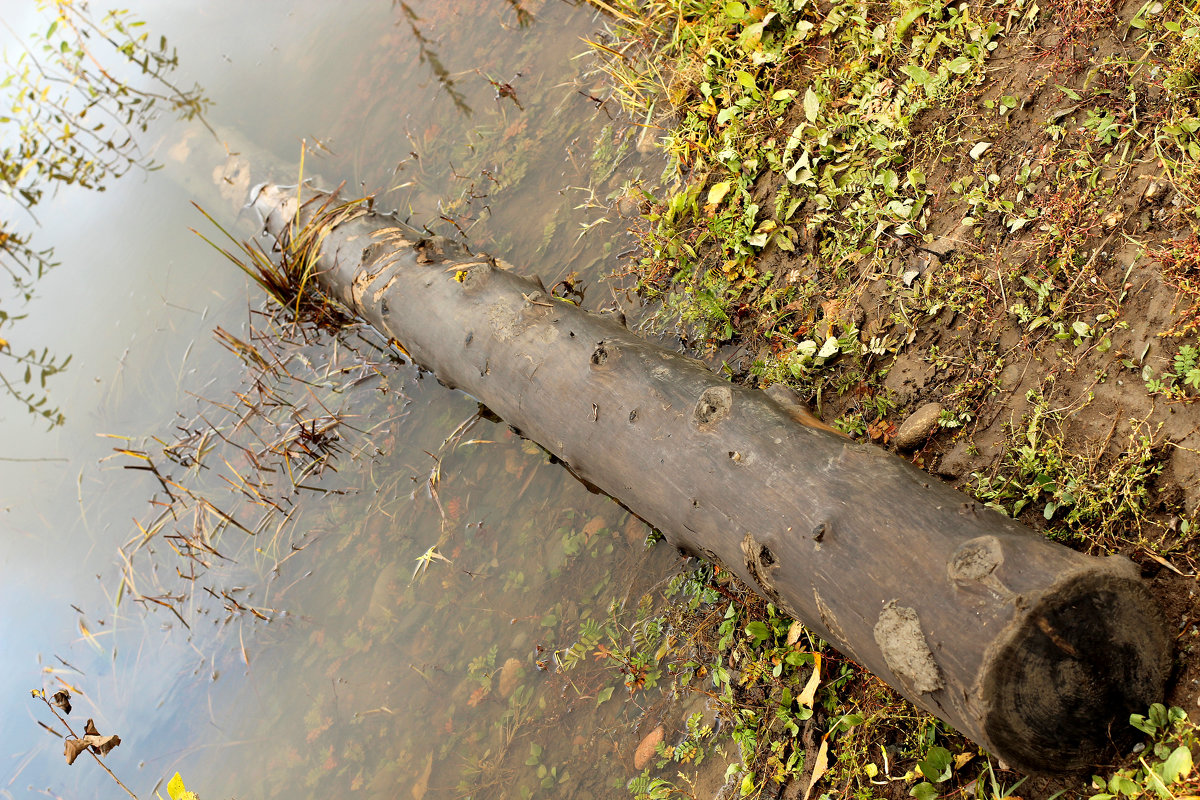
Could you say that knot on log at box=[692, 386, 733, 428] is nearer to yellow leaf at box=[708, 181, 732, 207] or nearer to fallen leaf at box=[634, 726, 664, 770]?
fallen leaf at box=[634, 726, 664, 770]

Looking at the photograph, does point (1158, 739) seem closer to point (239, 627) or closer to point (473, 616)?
point (473, 616)

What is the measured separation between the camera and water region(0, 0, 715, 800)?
10.4 feet

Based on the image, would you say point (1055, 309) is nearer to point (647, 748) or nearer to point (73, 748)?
point (647, 748)

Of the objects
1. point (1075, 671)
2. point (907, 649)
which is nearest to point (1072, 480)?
point (1075, 671)

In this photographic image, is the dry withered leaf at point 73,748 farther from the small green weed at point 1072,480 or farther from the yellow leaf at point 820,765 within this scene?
the small green weed at point 1072,480

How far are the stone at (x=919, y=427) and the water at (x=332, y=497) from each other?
0.98 meters

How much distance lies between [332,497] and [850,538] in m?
2.84

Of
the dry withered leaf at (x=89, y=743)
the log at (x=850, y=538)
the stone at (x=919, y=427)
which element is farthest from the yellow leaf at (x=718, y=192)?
the dry withered leaf at (x=89, y=743)

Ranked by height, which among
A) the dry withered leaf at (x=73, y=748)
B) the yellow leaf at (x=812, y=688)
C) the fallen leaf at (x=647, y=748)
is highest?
the yellow leaf at (x=812, y=688)

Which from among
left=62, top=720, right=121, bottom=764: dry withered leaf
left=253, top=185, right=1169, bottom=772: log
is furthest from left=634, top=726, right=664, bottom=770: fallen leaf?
left=62, top=720, right=121, bottom=764: dry withered leaf

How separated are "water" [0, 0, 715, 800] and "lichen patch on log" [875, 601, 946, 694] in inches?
46.5

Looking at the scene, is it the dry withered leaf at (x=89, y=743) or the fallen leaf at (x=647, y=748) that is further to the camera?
the dry withered leaf at (x=89, y=743)

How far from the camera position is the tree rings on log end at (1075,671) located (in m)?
1.55

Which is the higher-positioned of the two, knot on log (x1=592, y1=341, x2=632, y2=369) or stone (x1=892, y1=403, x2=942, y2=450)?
knot on log (x1=592, y1=341, x2=632, y2=369)
